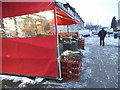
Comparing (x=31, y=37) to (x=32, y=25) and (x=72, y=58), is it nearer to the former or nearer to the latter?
(x=32, y=25)

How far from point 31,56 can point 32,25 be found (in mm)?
1067

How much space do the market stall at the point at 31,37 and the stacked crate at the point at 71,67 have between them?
27cm

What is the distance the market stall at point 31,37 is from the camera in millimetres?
2984

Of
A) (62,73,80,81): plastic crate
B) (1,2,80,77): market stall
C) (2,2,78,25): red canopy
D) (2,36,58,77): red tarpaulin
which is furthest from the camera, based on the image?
(62,73,80,81): plastic crate

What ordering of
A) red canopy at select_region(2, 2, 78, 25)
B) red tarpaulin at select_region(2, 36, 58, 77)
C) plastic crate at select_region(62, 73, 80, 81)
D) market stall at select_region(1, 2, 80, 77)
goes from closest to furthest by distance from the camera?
red canopy at select_region(2, 2, 78, 25), market stall at select_region(1, 2, 80, 77), red tarpaulin at select_region(2, 36, 58, 77), plastic crate at select_region(62, 73, 80, 81)

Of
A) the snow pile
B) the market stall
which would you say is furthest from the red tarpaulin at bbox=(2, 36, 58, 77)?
the snow pile

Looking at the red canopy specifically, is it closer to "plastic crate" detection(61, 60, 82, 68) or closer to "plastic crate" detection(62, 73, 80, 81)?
"plastic crate" detection(61, 60, 82, 68)

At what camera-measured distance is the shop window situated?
9.88ft

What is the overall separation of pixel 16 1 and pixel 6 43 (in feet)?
5.11

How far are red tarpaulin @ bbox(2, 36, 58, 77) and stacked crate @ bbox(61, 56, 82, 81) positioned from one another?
298 millimetres

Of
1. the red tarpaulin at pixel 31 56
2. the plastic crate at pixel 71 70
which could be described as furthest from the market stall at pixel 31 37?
the plastic crate at pixel 71 70

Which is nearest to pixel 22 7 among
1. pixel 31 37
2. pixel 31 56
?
pixel 31 37

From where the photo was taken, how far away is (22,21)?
322cm

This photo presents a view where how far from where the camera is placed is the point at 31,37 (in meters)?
3.18
